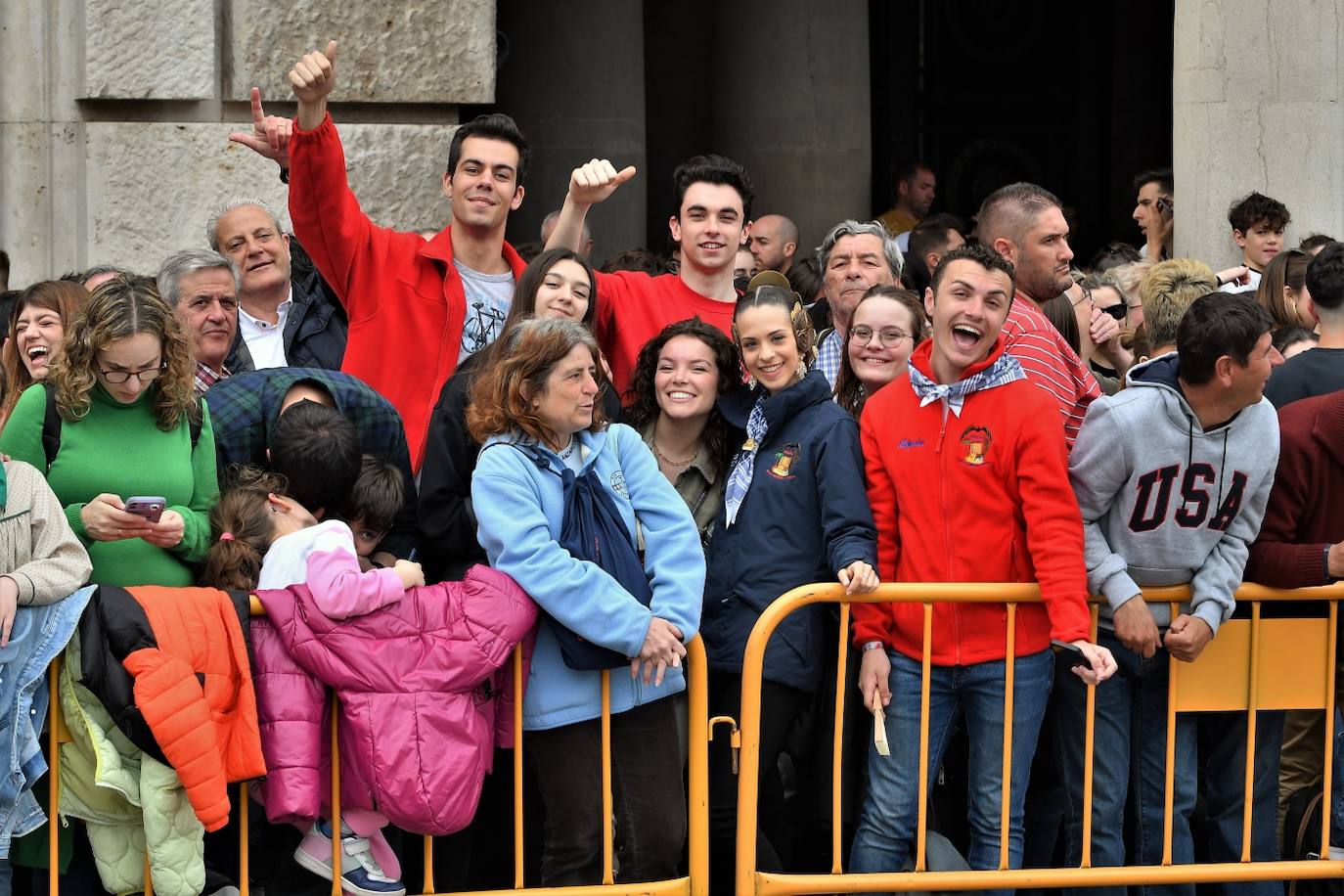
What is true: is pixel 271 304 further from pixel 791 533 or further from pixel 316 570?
pixel 791 533

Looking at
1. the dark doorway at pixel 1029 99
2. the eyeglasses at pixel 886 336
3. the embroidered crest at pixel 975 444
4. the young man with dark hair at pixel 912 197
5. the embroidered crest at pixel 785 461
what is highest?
the dark doorway at pixel 1029 99

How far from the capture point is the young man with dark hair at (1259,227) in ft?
24.3

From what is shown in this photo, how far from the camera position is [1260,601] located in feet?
16.0

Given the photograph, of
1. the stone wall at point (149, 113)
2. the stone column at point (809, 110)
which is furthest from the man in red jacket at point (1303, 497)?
the stone column at point (809, 110)

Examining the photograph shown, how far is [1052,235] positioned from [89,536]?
117 inches

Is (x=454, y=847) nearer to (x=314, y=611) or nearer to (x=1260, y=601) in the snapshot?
(x=314, y=611)

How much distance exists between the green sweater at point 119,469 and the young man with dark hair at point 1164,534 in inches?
92.2

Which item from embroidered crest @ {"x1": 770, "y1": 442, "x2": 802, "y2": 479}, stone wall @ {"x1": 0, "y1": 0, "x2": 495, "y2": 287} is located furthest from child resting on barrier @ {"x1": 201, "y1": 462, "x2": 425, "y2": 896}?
stone wall @ {"x1": 0, "y1": 0, "x2": 495, "y2": 287}

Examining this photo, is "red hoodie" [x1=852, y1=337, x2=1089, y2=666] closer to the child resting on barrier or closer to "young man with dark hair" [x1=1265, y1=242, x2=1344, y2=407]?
"young man with dark hair" [x1=1265, y1=242, x2=1344, y2=407]

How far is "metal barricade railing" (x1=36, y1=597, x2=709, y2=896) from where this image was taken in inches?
163

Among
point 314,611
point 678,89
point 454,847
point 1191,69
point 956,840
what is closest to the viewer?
point 314,611

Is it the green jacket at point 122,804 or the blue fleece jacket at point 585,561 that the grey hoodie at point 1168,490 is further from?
the green jacket at point 122,804

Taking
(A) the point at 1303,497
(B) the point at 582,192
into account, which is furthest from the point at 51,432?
(A) the point at 1303,497

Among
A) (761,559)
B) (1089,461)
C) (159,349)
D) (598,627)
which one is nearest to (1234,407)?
(1089,461)
